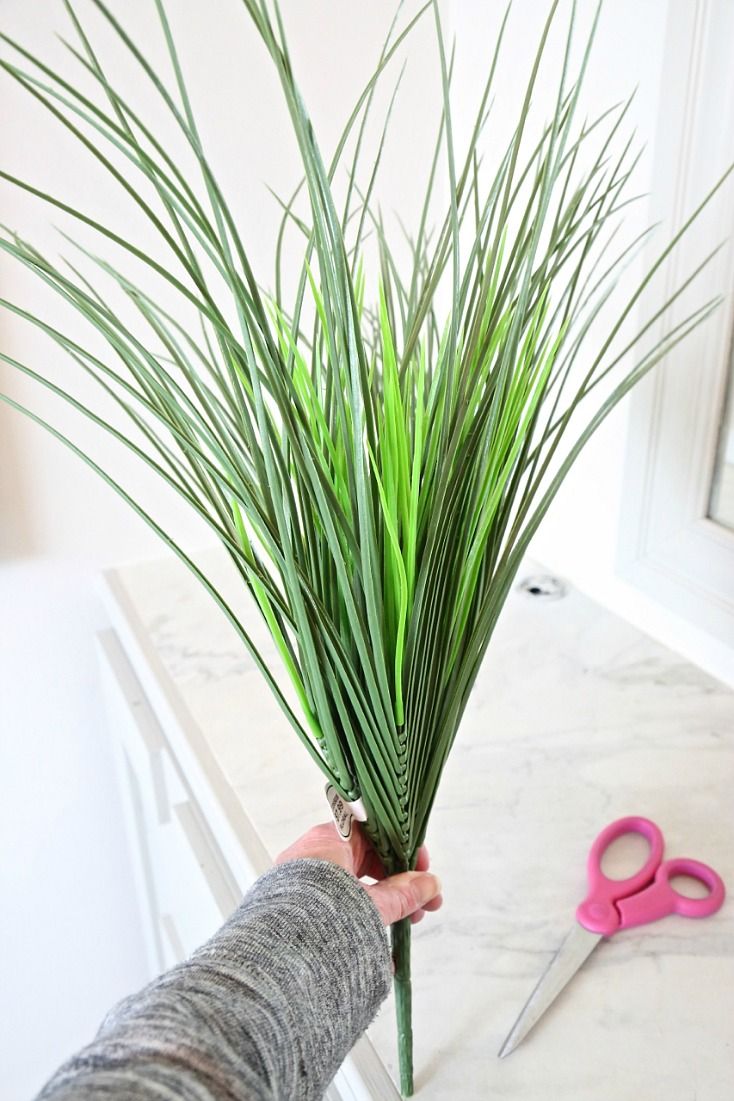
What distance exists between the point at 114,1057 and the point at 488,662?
589 millimetres

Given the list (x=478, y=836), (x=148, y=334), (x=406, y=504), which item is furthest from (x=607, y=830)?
(x=148, y=334)

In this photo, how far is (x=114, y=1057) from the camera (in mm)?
315

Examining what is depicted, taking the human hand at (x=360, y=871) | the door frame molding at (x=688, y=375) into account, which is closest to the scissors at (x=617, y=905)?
the human hand at (x=360, y=871)

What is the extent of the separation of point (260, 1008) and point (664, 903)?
0.33 m

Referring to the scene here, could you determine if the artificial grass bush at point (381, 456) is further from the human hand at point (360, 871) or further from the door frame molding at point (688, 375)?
the door frame molding at point (688, 375)

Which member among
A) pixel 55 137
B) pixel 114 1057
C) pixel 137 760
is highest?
pixel 55 137

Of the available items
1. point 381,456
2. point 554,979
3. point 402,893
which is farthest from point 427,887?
point 381,456

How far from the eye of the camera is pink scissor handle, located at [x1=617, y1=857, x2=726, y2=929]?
58 cm

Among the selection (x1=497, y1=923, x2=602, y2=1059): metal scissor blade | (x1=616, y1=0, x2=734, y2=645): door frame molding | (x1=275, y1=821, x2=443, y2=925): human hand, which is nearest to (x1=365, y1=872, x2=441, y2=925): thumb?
(x1=275, y1=821, x2=443, y2=925): human hand

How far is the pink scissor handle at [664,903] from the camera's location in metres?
0.58

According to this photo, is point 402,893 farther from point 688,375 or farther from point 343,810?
point 688,375

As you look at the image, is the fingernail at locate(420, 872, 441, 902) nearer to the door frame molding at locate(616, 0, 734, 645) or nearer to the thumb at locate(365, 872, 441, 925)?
the thumb at locate(365, 872, 441, 925)

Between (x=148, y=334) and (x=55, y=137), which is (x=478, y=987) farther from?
(x=55, y=137)

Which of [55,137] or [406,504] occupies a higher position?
[55,137]
